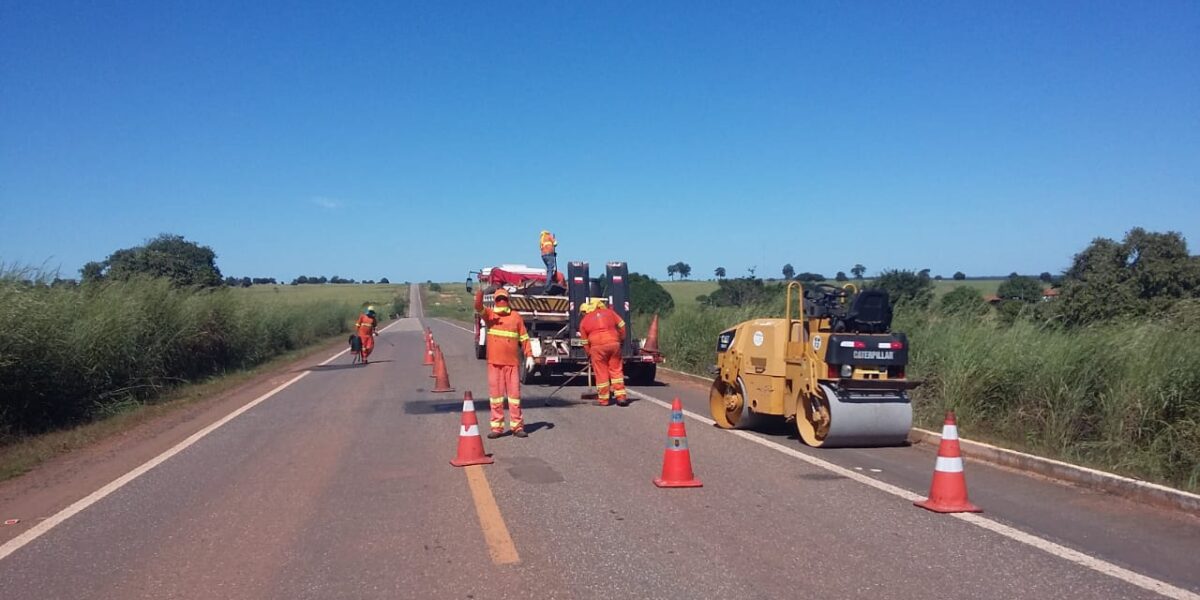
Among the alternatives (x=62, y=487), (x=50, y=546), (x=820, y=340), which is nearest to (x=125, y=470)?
(x=62, y=487)

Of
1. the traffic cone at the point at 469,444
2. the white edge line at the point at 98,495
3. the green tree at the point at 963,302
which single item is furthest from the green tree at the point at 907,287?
the white edge line at the point at 98,495

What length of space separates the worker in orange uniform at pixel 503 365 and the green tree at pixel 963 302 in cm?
761

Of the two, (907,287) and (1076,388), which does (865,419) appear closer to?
(1076,388)

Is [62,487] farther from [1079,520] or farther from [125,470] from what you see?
[1079,520]

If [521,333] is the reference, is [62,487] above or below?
below

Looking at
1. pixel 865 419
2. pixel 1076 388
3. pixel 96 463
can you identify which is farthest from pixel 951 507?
pixel 96 463

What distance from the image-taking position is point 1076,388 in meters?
10.4

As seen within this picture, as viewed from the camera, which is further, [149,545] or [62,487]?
[62,487]

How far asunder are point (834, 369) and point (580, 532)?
14.9ft

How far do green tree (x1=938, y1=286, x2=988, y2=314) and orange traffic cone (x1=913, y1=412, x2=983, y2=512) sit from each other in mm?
7660

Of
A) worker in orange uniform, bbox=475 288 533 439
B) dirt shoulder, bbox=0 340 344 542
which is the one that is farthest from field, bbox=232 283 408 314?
worker in orange uniform, bbox=475 288 533 439

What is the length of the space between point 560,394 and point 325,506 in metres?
9.21

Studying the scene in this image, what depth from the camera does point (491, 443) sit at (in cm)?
1080

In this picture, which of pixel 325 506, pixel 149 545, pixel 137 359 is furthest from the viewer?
pixel 137 359
